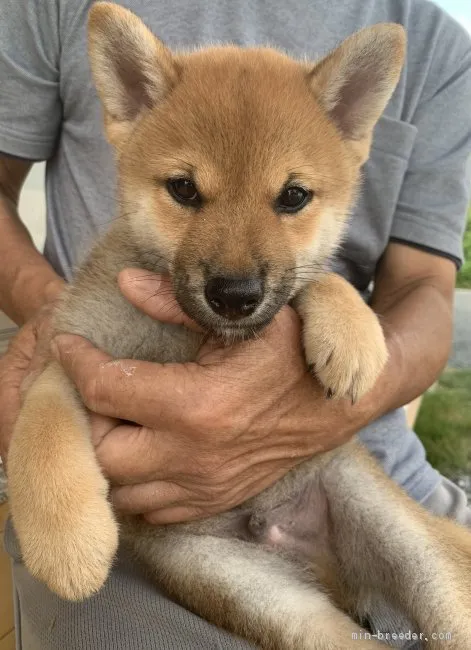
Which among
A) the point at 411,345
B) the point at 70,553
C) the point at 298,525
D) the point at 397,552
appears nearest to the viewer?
the point at 70,553

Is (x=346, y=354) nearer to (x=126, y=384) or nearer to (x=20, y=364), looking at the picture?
(x=126, y=384)

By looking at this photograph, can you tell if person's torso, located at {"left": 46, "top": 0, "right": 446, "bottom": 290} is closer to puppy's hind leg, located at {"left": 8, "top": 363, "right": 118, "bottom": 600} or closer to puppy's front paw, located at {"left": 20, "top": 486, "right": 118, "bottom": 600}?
A: puppy's hind leg, located at {"left": 8, "top": 363, "right": 118, "bottom": 600}

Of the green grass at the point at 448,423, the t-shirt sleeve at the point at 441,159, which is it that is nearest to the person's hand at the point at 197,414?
the t-shirt sleeve at the point at 441,159

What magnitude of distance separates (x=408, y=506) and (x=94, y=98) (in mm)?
1366

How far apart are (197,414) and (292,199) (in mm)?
468

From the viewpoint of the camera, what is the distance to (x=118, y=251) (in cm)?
130

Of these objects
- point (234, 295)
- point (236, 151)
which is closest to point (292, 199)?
point (236, 151)

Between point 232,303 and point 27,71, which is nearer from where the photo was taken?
point 232,303

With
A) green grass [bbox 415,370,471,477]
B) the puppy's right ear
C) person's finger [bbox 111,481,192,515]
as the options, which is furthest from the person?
green grass [bbox 415,370,471,477]

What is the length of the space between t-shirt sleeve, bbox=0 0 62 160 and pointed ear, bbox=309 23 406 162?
0.86 metres

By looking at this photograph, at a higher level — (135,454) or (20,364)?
(135,454)

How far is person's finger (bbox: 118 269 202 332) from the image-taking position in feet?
3.74

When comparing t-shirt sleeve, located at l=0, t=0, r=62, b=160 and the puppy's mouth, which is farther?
t-shirt sleeve, located at l=0, t=0, r=62, b=160

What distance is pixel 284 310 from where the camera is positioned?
116 cm
